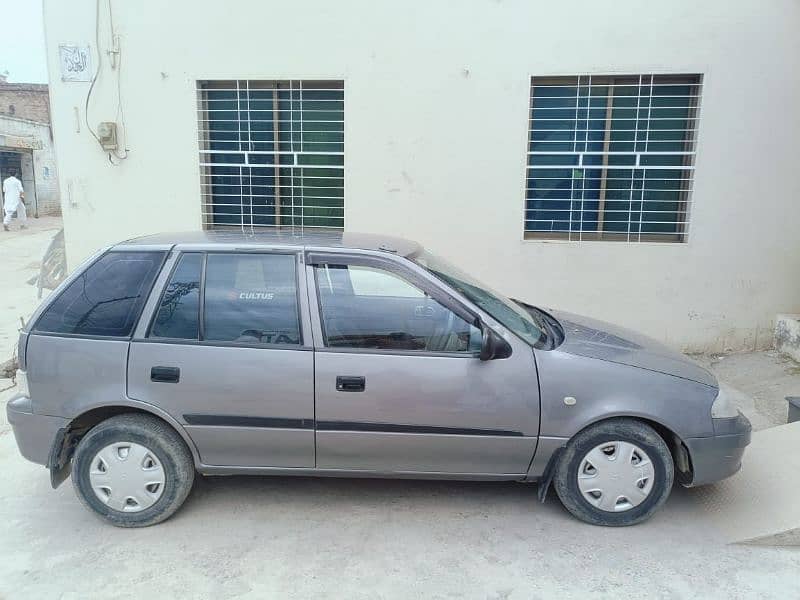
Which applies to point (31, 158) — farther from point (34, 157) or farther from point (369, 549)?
point (369, 549)

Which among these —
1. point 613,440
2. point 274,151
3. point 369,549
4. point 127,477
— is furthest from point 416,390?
point 274,151

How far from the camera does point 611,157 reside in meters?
6.52

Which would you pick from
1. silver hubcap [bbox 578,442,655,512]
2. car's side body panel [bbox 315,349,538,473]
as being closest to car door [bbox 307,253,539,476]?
car's side body panel [bbox 315,349,538,473]

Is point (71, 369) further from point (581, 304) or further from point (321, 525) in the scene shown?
point (581, 304)

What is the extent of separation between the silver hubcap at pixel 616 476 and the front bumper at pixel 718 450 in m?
0.26

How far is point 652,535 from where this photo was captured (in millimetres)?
3221

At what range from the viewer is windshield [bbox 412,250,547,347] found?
132 inches

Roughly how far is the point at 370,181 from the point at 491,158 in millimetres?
1381

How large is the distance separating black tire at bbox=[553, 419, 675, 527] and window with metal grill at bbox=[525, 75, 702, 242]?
381 centimetres

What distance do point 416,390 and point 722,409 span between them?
171cm

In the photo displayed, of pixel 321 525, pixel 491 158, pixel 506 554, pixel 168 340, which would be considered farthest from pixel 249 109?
pixel 506 554

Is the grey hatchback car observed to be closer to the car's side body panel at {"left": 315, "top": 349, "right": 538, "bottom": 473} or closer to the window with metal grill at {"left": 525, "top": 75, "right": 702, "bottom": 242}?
the car's side body panel at {"left": 315, "top": 349, "right": 538, "bottom": 473}

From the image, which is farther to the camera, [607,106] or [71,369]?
[607,106]

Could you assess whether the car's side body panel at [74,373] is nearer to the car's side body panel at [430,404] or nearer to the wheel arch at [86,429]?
the wheel arch at [86,429]
